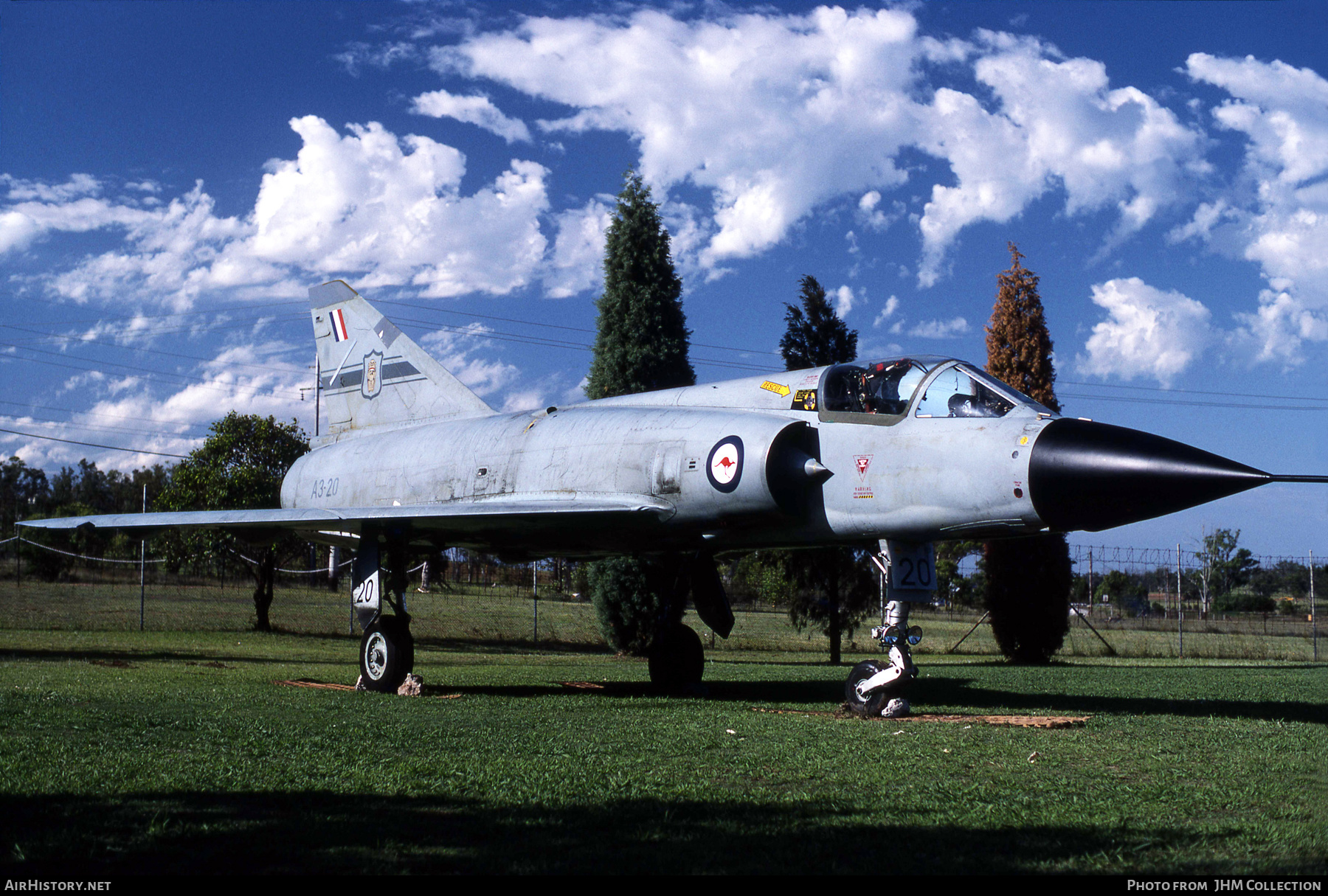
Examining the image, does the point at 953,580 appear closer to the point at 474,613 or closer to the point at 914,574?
the point at 474,613

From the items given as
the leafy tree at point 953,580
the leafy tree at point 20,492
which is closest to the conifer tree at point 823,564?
the leafy tree at point 953,580

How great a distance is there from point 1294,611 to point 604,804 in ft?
225

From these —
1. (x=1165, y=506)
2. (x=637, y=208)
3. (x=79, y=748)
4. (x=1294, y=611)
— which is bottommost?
(x=1294, y=611)

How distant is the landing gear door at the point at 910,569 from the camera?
8664 millimetres

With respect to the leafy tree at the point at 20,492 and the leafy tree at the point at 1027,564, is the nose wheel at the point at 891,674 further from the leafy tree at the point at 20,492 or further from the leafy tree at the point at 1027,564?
the leafy tree at the point at 20,492

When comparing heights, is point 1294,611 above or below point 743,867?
below

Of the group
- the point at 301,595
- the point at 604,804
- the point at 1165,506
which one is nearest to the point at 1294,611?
the point at 301,595

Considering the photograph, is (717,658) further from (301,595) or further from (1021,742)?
(301,595)

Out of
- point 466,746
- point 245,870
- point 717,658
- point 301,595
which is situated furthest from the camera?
point 301,595

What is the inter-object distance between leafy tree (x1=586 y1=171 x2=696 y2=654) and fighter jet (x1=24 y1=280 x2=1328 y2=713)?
26.1 feet

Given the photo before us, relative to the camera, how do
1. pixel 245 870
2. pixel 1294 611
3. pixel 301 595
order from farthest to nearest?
pixel 1294 611, pixel 301 595, pixel 245 870

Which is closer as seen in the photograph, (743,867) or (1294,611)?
(743,867)

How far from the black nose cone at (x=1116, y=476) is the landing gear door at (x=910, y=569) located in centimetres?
135

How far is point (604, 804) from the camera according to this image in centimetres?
468
